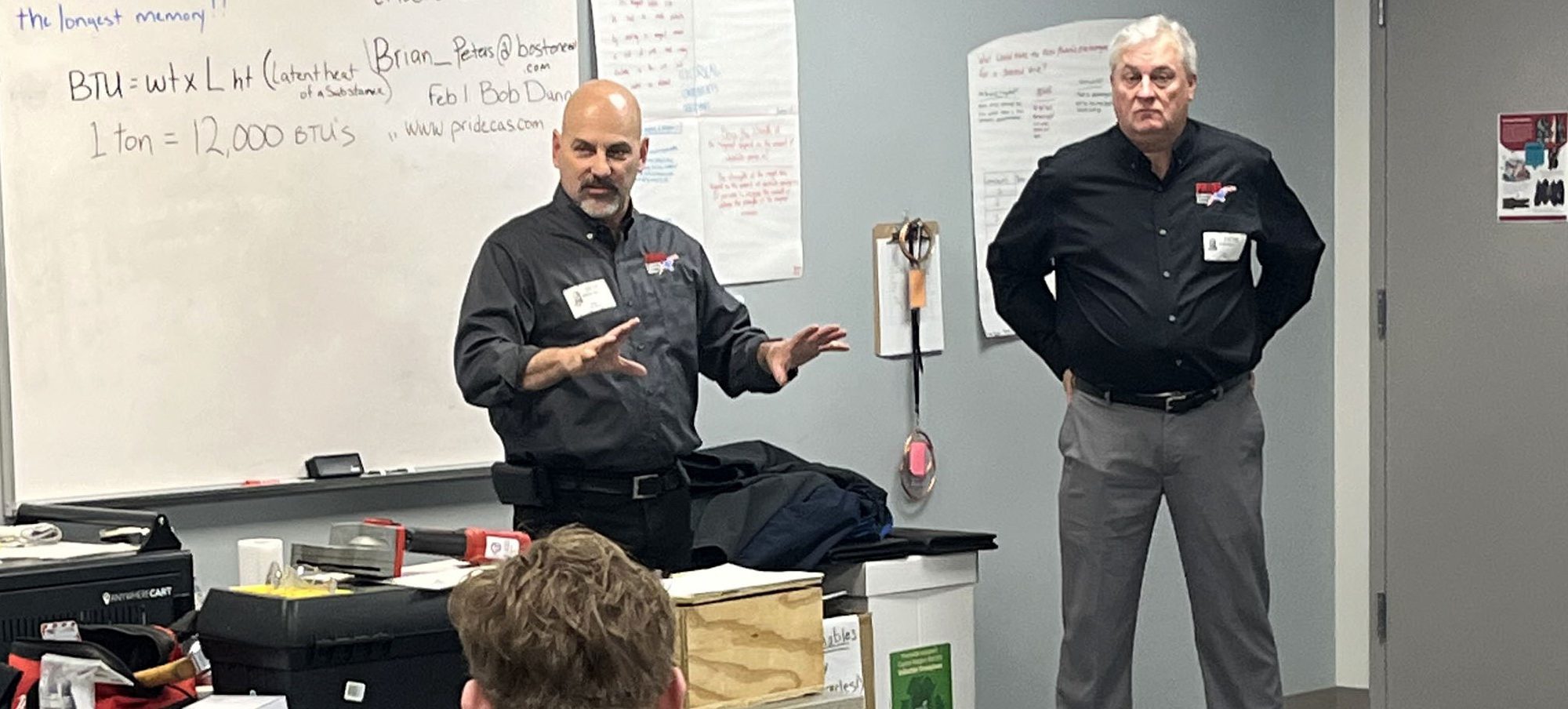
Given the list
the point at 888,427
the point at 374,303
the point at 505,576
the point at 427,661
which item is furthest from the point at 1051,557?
the point at 505,576

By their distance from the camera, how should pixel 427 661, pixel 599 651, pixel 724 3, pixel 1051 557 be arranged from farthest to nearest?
pixel 1051 557
pixel 724 3
pixel 427 661
pixel 599 651

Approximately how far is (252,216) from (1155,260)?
6.19 ft

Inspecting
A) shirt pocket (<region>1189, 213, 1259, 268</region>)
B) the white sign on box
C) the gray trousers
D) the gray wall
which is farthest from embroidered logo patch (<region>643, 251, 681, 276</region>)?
shirt pocket (<region>1189, 213, 1259, 268</region>)

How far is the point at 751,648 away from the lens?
3848 millimetres

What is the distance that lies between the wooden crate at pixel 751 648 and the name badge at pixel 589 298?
1.95ft

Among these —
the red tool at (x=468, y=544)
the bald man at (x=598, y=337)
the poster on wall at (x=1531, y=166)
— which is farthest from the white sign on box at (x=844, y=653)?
the poster on wall at (x=1531, y=166)

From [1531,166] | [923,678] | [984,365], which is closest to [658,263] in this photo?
[923,678]

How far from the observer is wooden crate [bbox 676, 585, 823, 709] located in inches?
149

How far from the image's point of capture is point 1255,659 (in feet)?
14.5

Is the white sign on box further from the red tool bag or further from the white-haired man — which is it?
the red tool bag

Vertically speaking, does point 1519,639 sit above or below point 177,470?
below

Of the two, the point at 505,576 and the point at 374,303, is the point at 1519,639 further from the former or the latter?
the point at 505,576

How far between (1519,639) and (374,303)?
3.35 metres

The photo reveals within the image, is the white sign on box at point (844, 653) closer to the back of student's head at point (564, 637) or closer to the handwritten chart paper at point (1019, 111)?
the handwritten chart paper at point (1019, 111)
